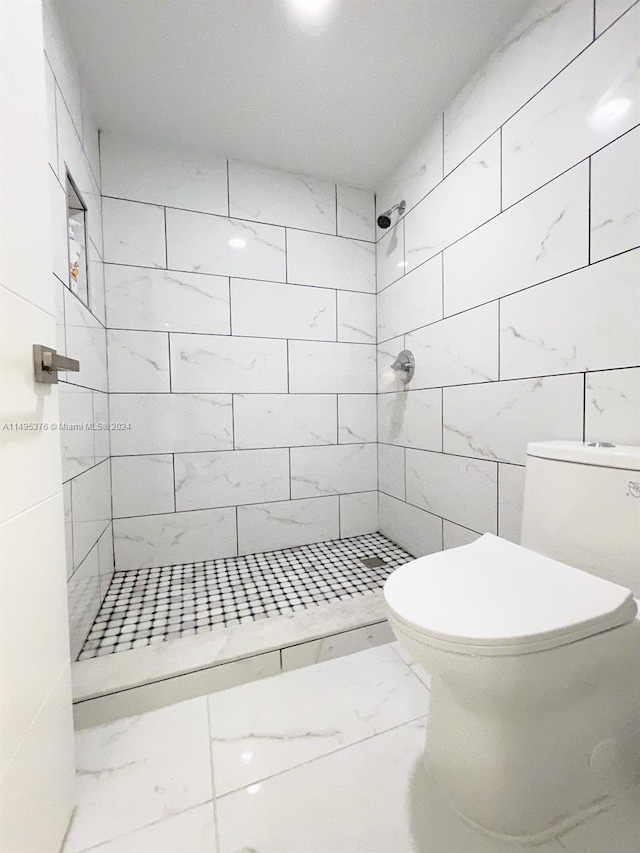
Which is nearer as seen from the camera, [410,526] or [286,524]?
[410,526]

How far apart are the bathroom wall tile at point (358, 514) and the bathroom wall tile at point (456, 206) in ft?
4.05

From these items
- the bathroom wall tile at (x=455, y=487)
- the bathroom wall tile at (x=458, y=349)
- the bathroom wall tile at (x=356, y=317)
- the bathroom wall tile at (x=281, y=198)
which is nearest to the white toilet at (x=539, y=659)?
the bathroom wall tile at (x=455, y=487)

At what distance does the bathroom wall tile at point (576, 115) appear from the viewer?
0.87m

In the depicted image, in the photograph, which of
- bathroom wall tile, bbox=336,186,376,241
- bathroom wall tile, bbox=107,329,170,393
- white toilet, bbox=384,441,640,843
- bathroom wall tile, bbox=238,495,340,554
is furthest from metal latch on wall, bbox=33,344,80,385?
bathroom wall tile, bbox=336,186,376,241

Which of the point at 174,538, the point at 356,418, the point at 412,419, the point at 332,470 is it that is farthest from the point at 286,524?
the point at 412,419

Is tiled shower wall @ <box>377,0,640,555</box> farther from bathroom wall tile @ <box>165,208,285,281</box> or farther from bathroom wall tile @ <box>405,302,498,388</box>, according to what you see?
bathroom wall tile @ <box>165,208,285,281</box>

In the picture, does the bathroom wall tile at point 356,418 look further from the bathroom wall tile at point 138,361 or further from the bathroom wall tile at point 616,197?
the bathroom wall tile at point 616,197

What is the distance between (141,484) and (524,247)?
5.88ft

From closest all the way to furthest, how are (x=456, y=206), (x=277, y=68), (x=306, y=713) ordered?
(x=306, y=713) → (x=277, y=68) → (x=456, y=206)

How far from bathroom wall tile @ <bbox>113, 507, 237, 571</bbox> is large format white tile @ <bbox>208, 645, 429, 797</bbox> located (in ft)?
2.52

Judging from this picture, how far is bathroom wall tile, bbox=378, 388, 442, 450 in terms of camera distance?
1573 mm

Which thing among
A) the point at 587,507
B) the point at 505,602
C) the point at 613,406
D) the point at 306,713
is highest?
the point at 613,406

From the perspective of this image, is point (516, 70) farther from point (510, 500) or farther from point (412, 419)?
point (510, 500)

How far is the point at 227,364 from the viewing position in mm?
1735
